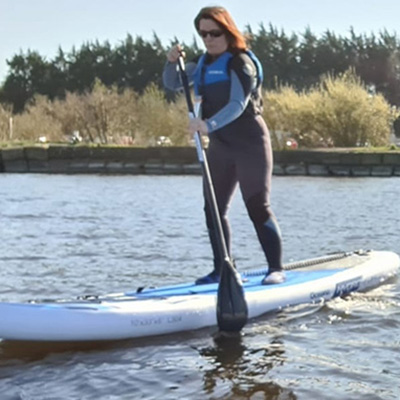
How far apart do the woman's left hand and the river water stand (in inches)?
53.5

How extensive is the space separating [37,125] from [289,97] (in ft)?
49.4

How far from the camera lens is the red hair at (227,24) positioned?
6.38m

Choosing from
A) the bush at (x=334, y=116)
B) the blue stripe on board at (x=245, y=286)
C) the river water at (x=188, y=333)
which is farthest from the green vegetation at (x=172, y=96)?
the blue stripe on board at (x=245, y=286)

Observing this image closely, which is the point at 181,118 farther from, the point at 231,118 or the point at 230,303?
the point at 230,303

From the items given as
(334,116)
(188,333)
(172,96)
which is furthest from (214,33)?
(172,96)

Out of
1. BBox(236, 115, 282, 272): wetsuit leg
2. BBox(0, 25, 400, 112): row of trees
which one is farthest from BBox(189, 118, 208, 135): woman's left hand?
BBox(0, 25, 400, 112): row of trees

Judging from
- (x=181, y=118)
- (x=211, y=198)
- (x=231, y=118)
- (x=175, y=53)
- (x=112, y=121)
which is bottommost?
(x=211, y=198)

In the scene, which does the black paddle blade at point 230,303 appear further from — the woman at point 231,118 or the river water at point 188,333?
the woman at point 231,118

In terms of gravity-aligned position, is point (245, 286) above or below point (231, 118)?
below

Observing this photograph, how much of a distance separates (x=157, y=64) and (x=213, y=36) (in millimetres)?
64142

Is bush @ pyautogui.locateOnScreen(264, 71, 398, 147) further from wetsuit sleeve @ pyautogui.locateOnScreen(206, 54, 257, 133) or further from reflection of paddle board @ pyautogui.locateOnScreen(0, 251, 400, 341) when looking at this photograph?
wetsuit sleeve @ pyautogui.locateOnScreen(206, 54, 257, 133)

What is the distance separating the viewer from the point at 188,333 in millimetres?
6059

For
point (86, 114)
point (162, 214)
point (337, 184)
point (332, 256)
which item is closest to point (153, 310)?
point (332, 256)

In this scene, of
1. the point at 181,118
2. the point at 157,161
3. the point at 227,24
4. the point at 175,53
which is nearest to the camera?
the point at 227,24
